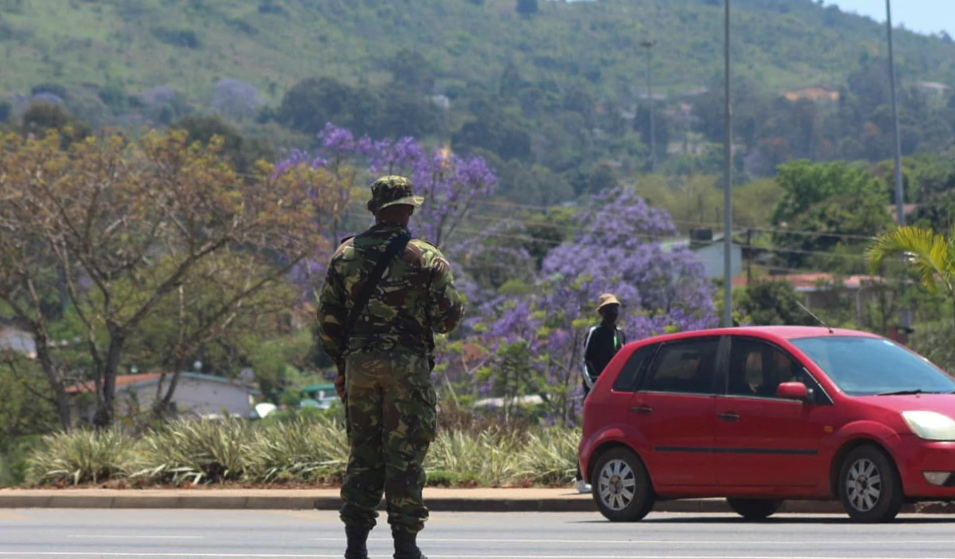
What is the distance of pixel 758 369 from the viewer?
12758mm

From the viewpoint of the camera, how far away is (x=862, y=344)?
Answer: 12.9 m

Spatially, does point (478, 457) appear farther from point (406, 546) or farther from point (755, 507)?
point (406, 546)

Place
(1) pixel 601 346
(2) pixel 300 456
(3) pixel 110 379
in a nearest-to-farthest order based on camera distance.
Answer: (1) pixel 601 346
(2) pixel 300 456
(3) pixel 110 379

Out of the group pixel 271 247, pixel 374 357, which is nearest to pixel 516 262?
pixel 271 247

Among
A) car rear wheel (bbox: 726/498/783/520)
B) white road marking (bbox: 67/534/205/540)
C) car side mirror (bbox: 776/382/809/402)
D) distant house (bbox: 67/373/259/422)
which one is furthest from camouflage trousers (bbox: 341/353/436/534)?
distant house (bbox: 67/373/259/422)

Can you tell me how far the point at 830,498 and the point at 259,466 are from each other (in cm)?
779

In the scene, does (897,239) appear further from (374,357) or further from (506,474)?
(374,357)

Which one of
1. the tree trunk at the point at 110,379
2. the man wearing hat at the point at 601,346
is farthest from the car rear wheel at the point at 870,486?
the tree trunk at the point at 110,379

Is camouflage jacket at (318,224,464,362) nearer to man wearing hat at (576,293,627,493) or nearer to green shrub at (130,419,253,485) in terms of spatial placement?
man wearing hat at (576,293,627,493)

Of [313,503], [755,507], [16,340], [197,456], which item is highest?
[755,507]

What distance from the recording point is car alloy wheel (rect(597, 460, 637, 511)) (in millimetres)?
13125

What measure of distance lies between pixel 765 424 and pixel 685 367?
3.28 feet

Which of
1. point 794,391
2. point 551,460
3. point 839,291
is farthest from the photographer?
point 839,291

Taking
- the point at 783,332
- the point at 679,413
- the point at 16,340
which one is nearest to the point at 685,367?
the point at 679,413
